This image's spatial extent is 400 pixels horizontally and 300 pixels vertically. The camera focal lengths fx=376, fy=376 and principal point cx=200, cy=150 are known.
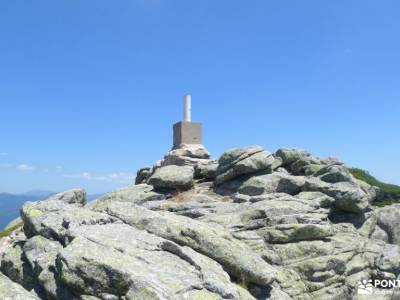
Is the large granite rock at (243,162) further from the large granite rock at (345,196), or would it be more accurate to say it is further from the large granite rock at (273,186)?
the large granite rock at (345,196)

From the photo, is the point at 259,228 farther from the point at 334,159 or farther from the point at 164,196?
the point at 334,159

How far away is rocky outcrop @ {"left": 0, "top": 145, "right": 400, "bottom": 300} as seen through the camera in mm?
13484

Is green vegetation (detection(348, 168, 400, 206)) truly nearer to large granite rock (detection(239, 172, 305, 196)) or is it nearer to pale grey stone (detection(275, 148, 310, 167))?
pale grey stone (detection(275, 148, 310, 167))

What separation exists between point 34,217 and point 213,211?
38.4 ft

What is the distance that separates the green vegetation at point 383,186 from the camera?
200 ft

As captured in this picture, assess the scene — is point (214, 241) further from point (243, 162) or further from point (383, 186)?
point (383, 186)

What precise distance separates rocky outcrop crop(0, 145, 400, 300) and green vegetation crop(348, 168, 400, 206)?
97.0 ft

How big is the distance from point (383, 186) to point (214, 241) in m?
60.5

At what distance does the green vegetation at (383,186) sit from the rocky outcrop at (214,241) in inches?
1164

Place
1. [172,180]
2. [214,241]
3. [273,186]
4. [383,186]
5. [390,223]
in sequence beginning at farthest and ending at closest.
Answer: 1. [383,186]
2. [172,180]
3. [273,186]
4. [390,223]
5. [214,241]

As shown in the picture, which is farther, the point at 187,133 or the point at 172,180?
the point at 187,133

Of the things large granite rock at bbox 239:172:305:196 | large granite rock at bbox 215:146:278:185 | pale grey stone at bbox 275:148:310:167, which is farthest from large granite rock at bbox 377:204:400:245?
large granite rock at bbox 215:146:278:185

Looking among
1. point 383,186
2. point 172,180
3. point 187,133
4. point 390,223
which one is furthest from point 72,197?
point 383,186

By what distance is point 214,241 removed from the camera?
17.3 meters
